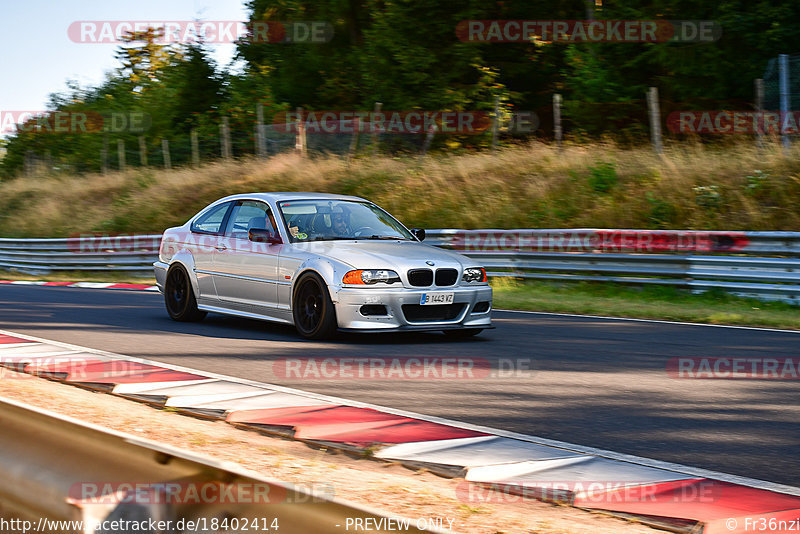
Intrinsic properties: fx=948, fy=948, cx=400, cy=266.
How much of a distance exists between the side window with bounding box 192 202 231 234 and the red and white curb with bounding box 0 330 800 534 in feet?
11.9

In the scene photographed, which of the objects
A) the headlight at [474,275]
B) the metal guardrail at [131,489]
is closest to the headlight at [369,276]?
the headlight at [474,275]

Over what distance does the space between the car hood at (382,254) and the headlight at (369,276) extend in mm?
42

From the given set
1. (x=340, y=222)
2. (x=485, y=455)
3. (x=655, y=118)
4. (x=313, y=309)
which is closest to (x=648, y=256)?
(x=655, y=118)

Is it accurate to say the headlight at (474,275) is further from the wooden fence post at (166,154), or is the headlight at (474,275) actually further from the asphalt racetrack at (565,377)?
the wooden fence post at (166,154)

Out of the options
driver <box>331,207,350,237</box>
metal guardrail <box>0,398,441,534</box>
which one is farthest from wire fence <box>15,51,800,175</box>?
metal guardrail <box>0,398,441,534</box>

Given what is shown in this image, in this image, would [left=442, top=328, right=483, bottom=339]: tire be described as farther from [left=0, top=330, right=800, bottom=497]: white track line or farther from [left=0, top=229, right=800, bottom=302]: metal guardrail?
[left=0, top=229, right=800, bottom=302]: metal guardrail

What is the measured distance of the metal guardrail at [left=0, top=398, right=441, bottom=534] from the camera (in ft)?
8.18

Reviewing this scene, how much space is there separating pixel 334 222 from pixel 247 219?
1051mm

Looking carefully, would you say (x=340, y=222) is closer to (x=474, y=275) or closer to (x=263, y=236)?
(x=263, y=236)

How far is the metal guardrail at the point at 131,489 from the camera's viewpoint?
2493 millimetres

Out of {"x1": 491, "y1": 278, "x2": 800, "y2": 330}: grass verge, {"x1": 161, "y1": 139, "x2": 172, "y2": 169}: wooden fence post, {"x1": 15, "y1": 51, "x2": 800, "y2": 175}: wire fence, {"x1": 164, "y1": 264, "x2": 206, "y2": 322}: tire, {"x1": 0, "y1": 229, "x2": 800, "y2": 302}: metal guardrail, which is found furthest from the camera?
{"x1": 161, "y1": 139, "x2": 172, "y2": 169}: wooden fence post

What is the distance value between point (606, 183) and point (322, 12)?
24.5 meters

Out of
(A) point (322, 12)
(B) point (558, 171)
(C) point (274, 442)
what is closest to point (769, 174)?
(B) point (558, 171)

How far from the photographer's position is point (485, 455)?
5.05 metres
